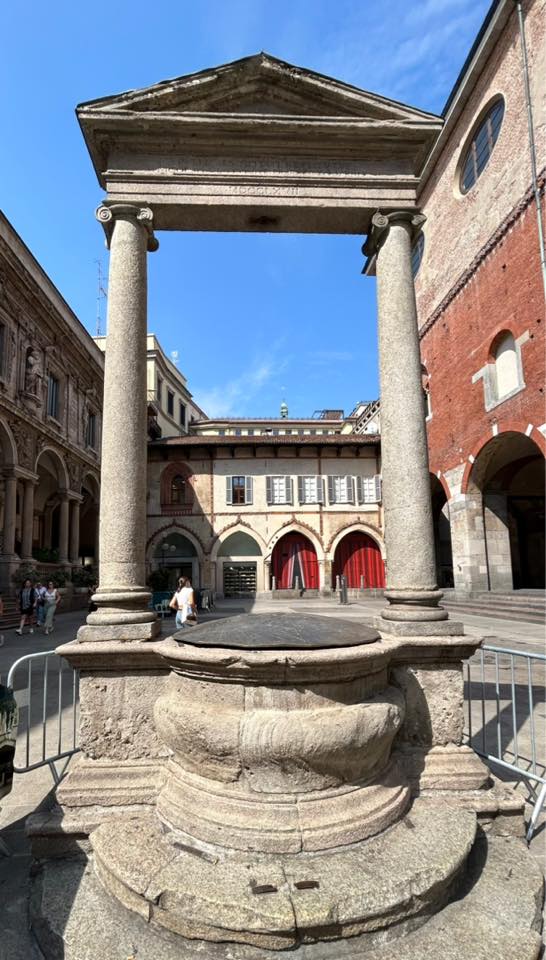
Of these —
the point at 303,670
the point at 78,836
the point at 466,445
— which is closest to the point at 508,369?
the point at 466,445

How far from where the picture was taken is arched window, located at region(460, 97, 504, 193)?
15.1 meters

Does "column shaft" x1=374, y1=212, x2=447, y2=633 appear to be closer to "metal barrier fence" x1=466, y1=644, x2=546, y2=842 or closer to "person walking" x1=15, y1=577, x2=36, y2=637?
"metal barrier fence" x1=466, y1=644, x2=546, y2=842

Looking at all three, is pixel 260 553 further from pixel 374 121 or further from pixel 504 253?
pixel 374 121

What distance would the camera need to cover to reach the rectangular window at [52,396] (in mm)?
20141

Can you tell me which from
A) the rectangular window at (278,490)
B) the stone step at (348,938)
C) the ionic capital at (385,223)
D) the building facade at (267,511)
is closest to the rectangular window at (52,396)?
the building facade at (267,511)

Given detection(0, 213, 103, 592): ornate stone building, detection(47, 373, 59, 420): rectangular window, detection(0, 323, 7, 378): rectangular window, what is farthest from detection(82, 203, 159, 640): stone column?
detection(47, 373, 59, 420): rectangular window

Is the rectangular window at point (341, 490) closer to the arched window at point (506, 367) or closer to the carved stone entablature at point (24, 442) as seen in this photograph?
the arched window at point (506, 367)

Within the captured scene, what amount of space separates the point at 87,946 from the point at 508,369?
16.0 meters

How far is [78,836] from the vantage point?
307 cm

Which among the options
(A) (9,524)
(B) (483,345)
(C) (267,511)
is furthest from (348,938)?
(C) (267,511)

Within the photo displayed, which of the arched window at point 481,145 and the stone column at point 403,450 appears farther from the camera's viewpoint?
the arched window at point 481,145

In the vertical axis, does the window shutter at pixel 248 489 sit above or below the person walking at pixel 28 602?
above

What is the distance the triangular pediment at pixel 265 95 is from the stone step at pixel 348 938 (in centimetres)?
556

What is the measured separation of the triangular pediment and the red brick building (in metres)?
9.43
